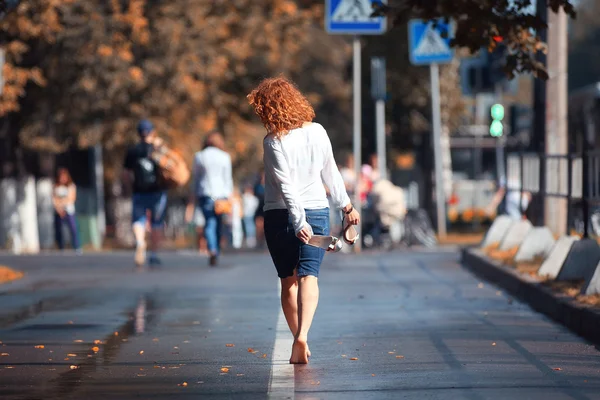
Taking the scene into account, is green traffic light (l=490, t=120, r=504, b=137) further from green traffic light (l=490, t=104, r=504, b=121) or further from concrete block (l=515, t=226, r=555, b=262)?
concrete block (l=515, t=226, r=555, b=262)

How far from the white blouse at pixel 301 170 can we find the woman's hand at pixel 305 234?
9 centimetres

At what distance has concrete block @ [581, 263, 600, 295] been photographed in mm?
11180

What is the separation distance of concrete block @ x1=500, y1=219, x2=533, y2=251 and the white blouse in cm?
896

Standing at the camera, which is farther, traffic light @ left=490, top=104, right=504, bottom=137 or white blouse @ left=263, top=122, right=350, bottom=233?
traffic light @ left=490, top=104, right=504, bottom=137

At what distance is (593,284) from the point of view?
1123 cm

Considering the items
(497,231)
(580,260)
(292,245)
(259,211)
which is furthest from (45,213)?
(292,245)

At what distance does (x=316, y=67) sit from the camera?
56438 millimetres

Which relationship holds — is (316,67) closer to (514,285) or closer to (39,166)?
(39,166)

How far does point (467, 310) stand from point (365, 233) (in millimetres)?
13328

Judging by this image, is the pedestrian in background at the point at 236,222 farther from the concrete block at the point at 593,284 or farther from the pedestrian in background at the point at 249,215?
the concrete block at the point at 593,284

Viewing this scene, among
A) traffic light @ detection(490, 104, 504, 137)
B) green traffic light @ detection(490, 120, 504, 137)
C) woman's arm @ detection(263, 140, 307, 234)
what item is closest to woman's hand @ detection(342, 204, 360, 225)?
woman's arm @ detection(263, 140, 307, 234)

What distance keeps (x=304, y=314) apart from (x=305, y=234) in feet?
1.65

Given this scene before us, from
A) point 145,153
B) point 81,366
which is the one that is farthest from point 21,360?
point 145,153

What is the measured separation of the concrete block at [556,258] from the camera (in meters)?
13.4
